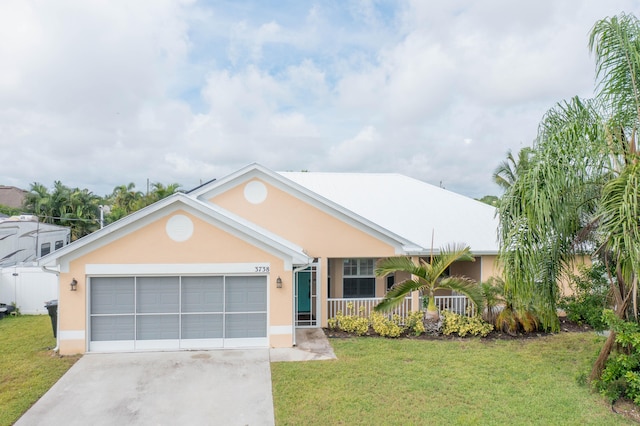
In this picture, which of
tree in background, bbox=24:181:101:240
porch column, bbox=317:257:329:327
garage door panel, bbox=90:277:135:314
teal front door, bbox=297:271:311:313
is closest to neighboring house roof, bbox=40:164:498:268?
garage door panel, bbox=90:277:135:314

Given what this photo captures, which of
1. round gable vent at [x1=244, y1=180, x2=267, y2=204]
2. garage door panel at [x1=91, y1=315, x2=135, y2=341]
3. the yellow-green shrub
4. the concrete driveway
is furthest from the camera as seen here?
round gable vent at [x1=244, y1=180, x2=267, y2=204]

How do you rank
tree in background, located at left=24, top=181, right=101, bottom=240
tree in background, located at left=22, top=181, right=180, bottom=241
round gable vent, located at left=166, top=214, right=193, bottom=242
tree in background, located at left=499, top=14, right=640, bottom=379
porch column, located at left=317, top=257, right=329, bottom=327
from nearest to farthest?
tree in background, located at left=499, top=14, right=640, bottom=379 → round gable vent, located at left=166, top=214, right=193, bottom=242 → porch column, located at left=317, top=257, right=329, bottom=327 → tree in background, located at left=22, top=181, right=180, bottom=241 → tree in background, located at left=24, top=181, right=101, bottom=240

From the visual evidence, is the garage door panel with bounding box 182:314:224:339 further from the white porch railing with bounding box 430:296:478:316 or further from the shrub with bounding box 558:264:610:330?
the shrub with bounding box 558:264:610:330

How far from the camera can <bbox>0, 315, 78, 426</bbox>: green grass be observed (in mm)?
7775

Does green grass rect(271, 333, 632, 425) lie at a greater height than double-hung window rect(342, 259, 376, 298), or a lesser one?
lesser

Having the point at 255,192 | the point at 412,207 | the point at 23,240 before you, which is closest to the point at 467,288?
the point at 412,207

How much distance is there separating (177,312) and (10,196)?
6869cm

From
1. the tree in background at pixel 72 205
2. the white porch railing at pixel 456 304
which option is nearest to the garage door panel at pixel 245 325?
the white porch railing at pixel 456 304

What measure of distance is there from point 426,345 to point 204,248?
739 centimetres

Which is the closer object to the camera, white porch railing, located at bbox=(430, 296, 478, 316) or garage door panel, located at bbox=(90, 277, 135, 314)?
garage door panel, located at bbox=(90, 277, 135, 314)

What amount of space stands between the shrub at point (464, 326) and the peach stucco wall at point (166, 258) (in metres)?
5.39

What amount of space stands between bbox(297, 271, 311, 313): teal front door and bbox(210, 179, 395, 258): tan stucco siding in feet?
4.67

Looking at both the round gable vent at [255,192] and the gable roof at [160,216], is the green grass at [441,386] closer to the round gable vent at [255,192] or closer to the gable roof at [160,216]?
the gable roof at [160,216]

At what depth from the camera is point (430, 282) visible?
12320 mm
